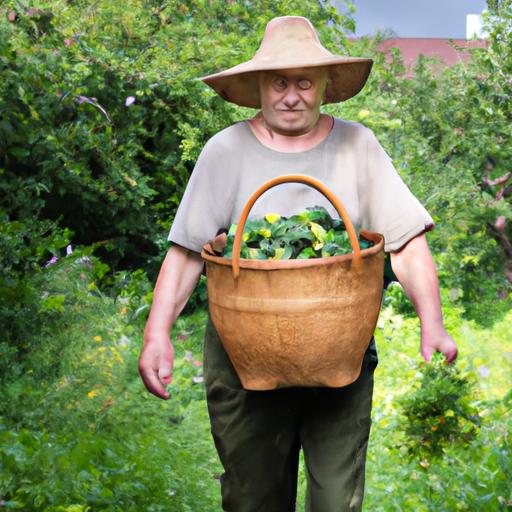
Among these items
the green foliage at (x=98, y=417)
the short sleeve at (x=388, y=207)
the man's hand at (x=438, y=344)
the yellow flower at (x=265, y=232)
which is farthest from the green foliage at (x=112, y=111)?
the man's hand at (x=438, y=344)

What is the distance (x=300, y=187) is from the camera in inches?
119

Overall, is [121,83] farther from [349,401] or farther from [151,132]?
[349,401]

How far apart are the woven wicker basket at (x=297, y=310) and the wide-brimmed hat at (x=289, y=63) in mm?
424

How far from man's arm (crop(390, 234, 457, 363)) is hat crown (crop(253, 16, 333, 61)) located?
0.61 meters

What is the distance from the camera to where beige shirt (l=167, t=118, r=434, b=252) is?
9.92 ft

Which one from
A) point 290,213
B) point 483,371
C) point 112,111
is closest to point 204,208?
point 290,213

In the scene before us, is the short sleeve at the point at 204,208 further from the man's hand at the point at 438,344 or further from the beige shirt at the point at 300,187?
the man's hand at the point at 438,344

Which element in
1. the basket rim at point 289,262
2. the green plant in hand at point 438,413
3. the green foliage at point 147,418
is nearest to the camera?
the basket rim at point 289,262

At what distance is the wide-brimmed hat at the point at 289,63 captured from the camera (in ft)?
9.64

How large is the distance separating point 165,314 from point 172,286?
9 centimetres

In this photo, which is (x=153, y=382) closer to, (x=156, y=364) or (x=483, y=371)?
(x=156, y=364)

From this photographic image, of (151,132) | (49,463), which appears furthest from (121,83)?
(49,463)

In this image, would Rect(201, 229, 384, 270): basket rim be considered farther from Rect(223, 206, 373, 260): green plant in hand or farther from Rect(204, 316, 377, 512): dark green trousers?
Rect(204, 316, 377, 512): dark green trousers

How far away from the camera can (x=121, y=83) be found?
21.9 feet
